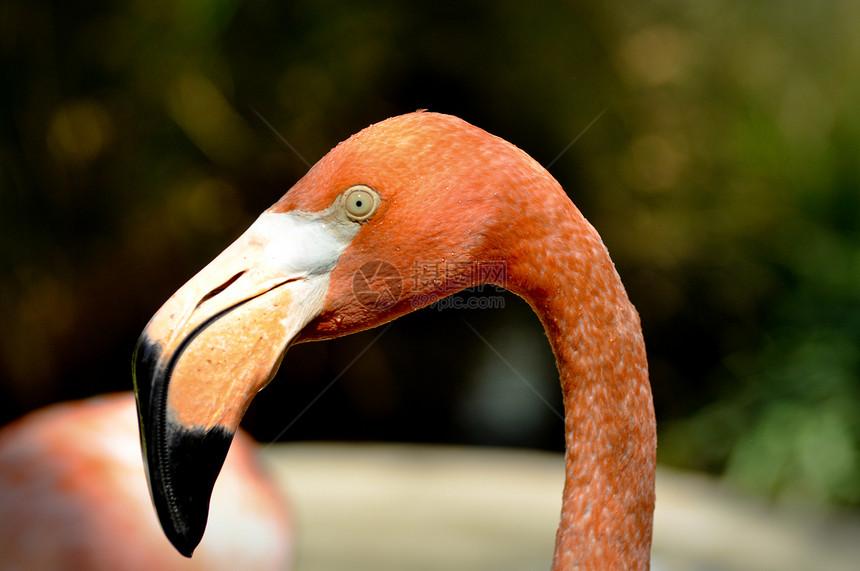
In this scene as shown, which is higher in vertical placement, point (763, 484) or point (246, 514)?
point (763, 484)

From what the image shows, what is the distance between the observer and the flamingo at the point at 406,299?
116cm

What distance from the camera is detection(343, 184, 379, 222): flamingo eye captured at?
1.27 meters

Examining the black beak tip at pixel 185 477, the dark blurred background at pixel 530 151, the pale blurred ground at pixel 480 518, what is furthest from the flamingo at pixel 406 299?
the dark blurred background at pixel 530 151

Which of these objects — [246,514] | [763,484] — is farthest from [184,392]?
[763,484]

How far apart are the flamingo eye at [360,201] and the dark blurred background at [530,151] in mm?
3259

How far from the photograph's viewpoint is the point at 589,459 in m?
1.36

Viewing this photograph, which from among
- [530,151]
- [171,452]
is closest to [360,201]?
[171,452]

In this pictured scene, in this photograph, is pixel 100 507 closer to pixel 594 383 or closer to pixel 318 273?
pixel 318 273

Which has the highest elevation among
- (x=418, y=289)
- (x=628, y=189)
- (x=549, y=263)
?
(x=628, y=189)

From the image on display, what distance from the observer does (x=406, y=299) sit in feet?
4.45

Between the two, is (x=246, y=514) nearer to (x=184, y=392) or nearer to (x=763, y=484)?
(x=184, y=392)

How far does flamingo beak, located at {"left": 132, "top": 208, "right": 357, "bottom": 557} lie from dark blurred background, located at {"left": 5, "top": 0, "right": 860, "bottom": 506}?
10.8 feet

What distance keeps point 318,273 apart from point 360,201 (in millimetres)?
135

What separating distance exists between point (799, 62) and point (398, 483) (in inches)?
129
